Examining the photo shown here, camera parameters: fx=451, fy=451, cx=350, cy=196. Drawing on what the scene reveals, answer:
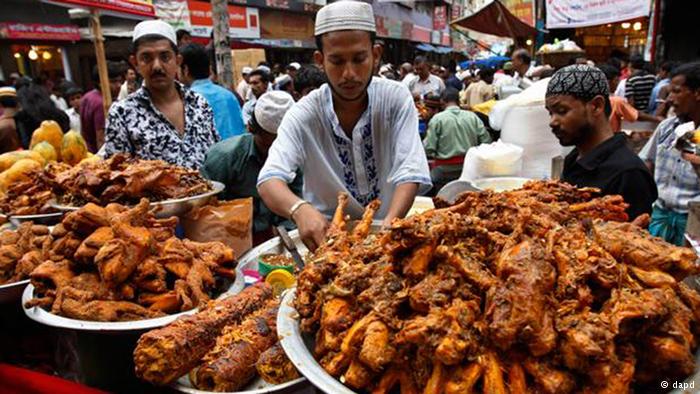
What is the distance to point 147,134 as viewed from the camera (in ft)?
10.7

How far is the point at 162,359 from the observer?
128 cm

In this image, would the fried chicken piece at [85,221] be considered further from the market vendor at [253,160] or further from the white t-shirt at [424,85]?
the white t-shirt at [424,85]

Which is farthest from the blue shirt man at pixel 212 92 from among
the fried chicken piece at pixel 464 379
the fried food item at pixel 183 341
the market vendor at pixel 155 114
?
the fried chicken piece at pixel 464 379

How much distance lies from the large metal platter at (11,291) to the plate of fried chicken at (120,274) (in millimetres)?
124

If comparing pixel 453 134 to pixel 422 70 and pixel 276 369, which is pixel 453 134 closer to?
pixel 422 70

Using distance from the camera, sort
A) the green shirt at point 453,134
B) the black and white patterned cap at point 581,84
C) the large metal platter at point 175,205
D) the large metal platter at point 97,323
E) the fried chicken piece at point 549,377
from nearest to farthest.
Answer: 1. the fried chicken piece at point 549,377
2. the large metal platter at point 97,323
3. the large metal platter at point 175,205
4. the black and white patterned cap at point 581,84
5. the green shirt at point 453,134

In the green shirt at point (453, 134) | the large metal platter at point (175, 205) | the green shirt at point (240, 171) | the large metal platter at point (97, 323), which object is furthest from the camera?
the green shirt at point (453, 134)

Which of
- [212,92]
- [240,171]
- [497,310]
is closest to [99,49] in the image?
[212,92]

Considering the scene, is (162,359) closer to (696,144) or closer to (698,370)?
(698,370)

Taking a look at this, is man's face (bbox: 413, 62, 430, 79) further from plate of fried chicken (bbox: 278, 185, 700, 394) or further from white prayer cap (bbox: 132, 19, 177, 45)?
plate of fried chicken (bbox: 278, 185, 700, 394)

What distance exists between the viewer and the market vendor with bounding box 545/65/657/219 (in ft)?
7.82

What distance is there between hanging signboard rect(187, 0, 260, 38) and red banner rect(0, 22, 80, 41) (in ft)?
12.8

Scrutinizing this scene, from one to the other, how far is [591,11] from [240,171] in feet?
32.6

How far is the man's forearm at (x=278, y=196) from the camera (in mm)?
2171
